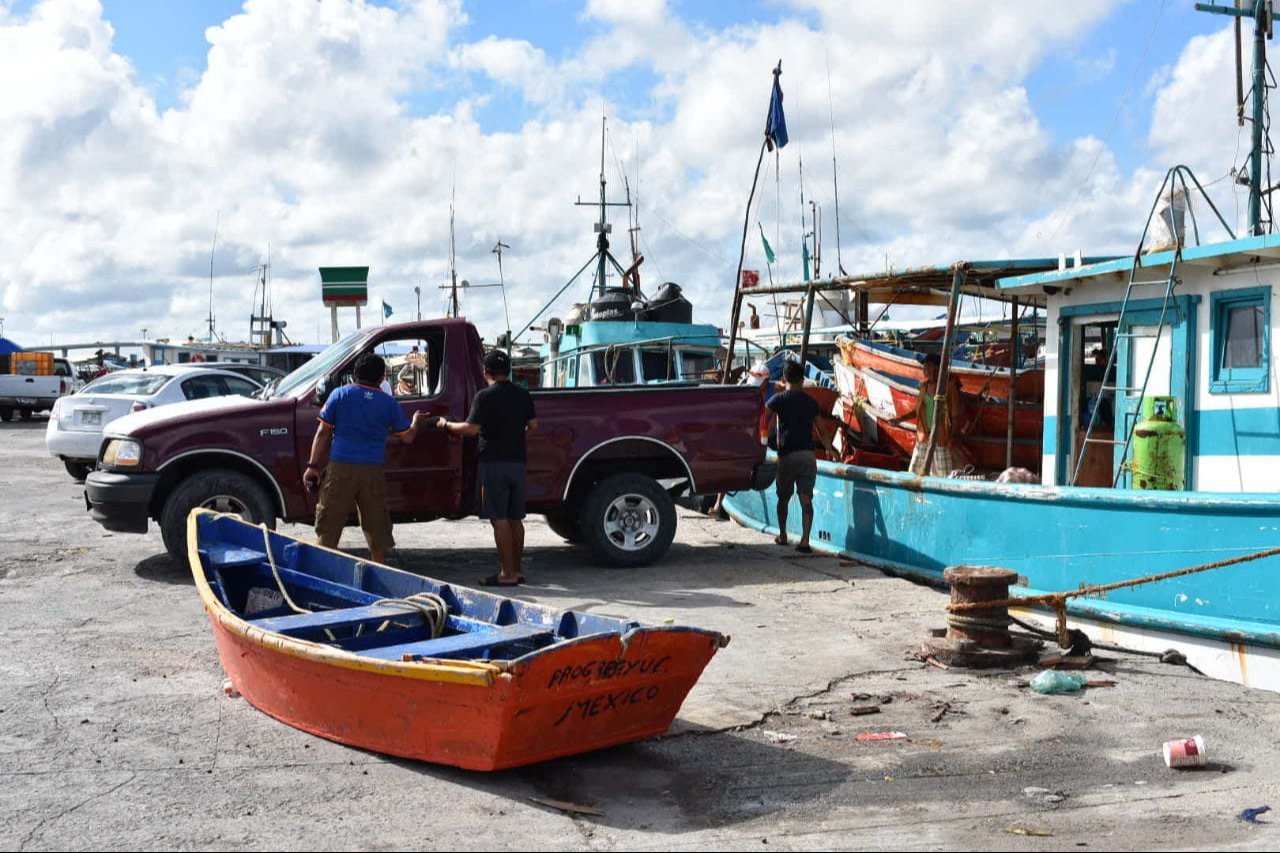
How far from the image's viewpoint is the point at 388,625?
6.39 meters

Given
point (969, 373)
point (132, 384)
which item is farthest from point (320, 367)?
point (132, 384)

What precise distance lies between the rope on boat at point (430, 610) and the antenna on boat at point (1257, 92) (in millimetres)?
8913

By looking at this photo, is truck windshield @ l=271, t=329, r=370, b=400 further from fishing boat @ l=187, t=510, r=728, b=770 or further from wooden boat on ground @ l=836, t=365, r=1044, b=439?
wooden boat on ground @ l=836, t=365, r=1044, b=439

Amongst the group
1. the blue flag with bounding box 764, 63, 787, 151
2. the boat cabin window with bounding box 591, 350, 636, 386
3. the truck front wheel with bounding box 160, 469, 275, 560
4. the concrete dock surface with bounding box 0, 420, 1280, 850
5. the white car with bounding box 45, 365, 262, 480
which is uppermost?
the blue flag with bounding box 764, 63, 787, 151

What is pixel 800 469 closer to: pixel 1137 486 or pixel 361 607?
pixel 1137 486

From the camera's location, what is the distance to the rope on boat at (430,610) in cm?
639

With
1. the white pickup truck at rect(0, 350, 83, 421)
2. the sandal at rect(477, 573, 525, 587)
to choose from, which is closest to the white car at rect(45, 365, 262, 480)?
the sandal at rect(477, 573, 525, 587)

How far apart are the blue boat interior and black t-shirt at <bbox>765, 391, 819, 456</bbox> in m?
5.18

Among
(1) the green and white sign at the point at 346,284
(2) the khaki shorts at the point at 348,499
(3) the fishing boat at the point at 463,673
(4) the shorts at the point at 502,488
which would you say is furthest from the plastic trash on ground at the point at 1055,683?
(1) the green and white sign at the point at 346,284

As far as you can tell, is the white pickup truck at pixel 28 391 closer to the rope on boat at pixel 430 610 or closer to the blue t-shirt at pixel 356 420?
the blue t-shirt at pixel 356 420

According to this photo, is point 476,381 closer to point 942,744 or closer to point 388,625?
point 388,625

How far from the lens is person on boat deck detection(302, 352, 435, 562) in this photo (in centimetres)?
909

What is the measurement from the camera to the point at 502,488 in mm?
9648

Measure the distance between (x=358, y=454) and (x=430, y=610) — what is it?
2996 mm
